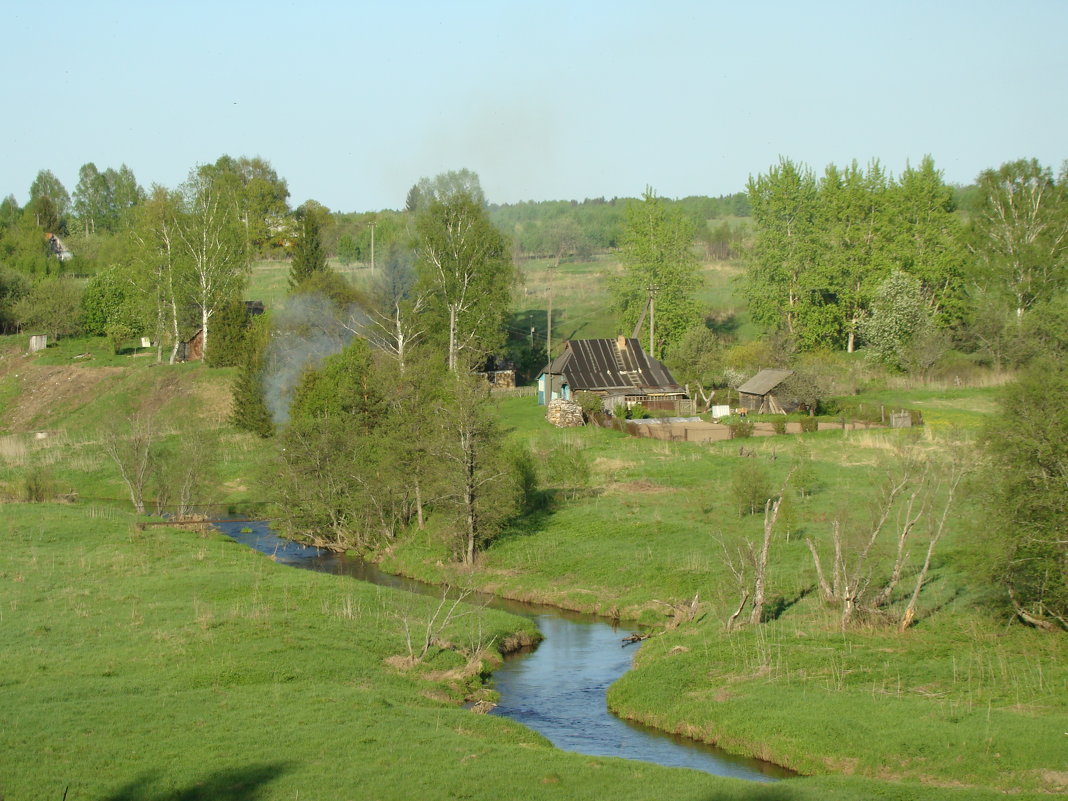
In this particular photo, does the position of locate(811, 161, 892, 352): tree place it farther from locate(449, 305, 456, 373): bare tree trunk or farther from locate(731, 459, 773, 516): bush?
locate(731, 459, 773, 516): bush

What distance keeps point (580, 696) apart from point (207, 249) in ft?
203

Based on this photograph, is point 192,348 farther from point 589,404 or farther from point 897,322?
point 897,322

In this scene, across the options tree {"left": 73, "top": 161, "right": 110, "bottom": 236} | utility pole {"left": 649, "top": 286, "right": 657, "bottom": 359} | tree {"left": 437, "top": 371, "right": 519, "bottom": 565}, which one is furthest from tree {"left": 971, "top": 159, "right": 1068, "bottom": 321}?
tree {"left": 73, "top": 161, "right": 110, "bottom": 236}

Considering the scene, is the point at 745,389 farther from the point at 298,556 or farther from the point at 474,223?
the point at 298,556

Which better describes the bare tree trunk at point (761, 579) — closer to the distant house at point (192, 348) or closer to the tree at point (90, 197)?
the distant house at point (192, 348)

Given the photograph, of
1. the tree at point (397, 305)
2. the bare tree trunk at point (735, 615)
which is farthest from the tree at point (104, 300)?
the bare tree trunk at point (735, 615)

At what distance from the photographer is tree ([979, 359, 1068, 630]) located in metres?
28.2

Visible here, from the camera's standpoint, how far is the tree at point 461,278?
7619cm

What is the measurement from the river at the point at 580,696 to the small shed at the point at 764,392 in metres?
31.8

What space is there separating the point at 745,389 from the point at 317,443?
3097 centimetres

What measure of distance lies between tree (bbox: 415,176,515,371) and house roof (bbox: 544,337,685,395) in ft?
18.2

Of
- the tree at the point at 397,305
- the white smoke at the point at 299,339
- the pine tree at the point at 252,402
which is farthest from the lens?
the tree at the point at 397,305

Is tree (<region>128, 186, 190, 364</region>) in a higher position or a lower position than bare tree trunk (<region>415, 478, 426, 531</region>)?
higher

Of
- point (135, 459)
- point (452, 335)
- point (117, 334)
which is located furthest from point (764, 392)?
point (117, 334)
